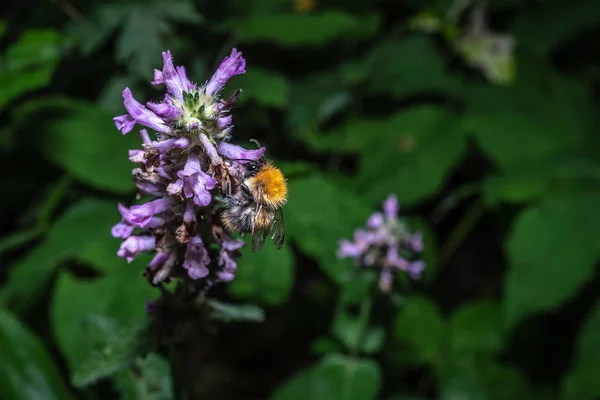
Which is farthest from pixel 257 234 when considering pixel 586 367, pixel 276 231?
pixel 586 367

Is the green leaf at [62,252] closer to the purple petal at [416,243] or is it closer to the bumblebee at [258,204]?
the bumblebee at [258,204]

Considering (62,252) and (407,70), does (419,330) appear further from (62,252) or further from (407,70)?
(62,252)

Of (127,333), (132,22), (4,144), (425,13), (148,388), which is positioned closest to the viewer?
(127,333)

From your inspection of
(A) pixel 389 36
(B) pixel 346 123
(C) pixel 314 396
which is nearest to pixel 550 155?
(B) pixel 346 123

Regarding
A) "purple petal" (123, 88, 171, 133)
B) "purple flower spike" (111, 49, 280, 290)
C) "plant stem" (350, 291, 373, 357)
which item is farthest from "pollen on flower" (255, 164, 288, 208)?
"plant stem" (350, 291, 373, 357)

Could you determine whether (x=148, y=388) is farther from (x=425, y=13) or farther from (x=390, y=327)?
(x=425, y=13)

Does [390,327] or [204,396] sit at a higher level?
[390,327]
